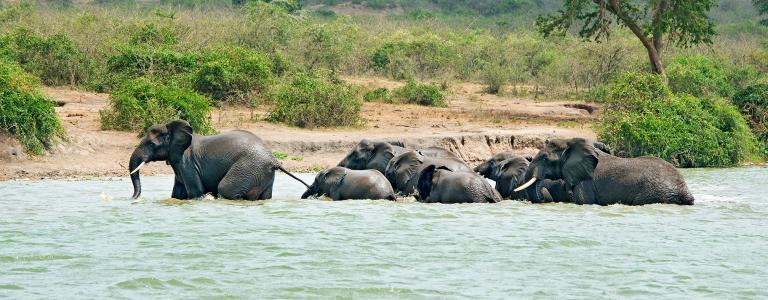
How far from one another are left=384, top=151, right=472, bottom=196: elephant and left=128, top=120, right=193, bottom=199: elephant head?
2.62m

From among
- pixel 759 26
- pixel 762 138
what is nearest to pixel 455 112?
pixel 762 138

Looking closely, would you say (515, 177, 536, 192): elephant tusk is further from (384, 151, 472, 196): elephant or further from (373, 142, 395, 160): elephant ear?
(373, 142, 395, 160): elephant ear

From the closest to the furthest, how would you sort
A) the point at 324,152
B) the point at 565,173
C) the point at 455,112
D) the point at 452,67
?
the point at 565,173 → the point at 324,152 → the point at 455,112 → the point at 452,67

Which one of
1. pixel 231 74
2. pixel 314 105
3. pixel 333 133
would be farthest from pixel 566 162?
pixel 231 74

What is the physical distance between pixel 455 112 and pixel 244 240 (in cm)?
1552

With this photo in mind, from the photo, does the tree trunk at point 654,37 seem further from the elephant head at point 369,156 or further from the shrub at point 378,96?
the elephant head at point 369,156

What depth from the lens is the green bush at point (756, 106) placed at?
2450 cm

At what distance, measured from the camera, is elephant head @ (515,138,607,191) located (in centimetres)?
1382

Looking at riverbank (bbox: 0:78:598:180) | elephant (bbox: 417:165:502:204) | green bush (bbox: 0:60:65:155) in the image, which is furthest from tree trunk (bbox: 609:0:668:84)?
green bush (bbox: 0:60:65:155)

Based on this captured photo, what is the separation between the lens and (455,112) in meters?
26.5

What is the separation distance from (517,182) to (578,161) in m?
1.30

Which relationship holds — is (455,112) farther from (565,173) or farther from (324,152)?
(565,173)

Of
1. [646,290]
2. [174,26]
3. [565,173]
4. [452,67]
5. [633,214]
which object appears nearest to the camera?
[646,290]

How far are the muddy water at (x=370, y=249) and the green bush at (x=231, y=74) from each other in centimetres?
833
